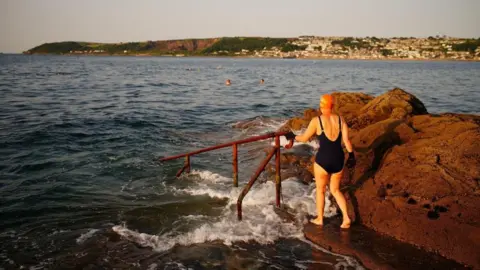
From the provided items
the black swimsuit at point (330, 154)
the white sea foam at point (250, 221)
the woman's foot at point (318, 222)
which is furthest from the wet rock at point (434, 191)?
the black swimsuit at point (330, 154)

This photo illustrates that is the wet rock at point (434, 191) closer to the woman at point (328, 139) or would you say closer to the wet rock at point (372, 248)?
the wet rock at point (372, 248)

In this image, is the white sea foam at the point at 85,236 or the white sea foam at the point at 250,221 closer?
the white sea foam at the point at 250,221

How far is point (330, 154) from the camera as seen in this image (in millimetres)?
5824

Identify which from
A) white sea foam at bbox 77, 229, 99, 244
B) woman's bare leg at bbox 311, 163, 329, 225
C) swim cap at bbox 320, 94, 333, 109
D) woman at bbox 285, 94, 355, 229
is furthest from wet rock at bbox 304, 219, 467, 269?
white sea foam at bbox 77, 229, 99, 244

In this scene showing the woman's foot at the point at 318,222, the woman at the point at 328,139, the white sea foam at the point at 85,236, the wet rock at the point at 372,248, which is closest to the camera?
the wet rock at the point at 372,248

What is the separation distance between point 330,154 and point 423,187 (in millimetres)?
1967

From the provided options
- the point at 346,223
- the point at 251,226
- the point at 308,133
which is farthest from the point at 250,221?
the point at 308,133

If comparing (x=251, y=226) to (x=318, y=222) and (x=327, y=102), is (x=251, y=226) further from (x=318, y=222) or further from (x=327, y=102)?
(x=327, y=102)

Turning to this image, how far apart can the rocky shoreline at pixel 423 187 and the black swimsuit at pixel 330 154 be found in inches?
53.7

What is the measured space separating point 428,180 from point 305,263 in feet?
9.09

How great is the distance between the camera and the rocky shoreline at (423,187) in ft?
18.5

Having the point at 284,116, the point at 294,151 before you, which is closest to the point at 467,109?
the point at 284,116

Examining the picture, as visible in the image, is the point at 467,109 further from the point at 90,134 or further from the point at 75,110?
the point at 75,110

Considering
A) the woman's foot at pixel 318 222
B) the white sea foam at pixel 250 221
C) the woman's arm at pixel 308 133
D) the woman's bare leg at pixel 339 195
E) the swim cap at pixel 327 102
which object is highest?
the swim cap at pixel 327 102
